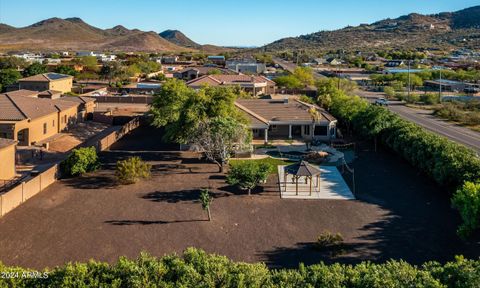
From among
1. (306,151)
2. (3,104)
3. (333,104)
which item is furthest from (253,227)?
(333,104)

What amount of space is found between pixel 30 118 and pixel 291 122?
24.4 meters

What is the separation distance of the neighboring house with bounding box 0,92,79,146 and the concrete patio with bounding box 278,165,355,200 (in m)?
22.8

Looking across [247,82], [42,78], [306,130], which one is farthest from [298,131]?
[42,78]

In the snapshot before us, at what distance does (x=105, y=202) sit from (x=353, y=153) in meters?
22.6

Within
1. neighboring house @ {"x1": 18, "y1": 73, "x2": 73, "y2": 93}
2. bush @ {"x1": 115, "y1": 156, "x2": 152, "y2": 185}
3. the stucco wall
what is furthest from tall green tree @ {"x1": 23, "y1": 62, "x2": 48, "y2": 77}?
bush @ {"x1": 115, "y1": 156, "x2": 152, "y2": 185}

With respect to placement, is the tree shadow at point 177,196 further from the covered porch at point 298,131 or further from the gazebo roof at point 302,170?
the covered porch at point 298,131

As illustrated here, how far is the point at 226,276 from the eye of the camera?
42.8 feet

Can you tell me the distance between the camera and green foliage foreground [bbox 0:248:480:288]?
12.7 m

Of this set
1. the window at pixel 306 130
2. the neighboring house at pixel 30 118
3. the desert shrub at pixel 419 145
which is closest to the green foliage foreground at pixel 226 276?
the desert shrub at pixel 419 145

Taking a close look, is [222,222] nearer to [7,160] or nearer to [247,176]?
[247,176]

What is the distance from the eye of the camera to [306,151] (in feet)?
133

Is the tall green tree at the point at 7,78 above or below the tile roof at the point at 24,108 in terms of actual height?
above

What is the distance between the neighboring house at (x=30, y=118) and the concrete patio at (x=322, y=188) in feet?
74.9

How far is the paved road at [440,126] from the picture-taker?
4476cm
